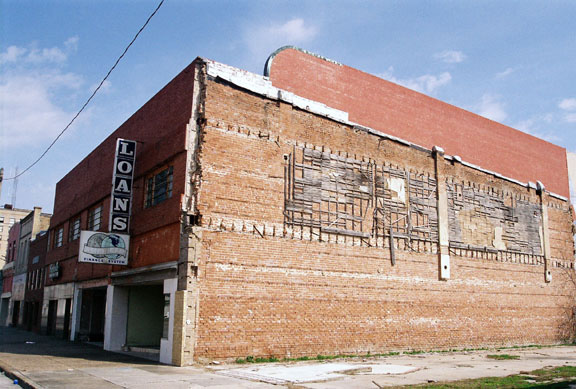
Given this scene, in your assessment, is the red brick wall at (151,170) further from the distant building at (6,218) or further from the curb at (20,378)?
the distant building at (6,218)

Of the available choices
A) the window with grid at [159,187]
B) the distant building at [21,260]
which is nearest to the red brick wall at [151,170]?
the window with grid at [159,187]

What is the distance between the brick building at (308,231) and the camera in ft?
53.7

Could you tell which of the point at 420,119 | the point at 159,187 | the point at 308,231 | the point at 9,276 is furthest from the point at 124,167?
the point at 9,276

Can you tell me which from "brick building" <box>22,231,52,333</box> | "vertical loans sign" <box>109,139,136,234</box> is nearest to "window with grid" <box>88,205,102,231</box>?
"vertical loans sign" <box>109,139,136,234</box>

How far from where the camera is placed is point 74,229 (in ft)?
95.3

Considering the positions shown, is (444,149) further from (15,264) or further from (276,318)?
(15,264)

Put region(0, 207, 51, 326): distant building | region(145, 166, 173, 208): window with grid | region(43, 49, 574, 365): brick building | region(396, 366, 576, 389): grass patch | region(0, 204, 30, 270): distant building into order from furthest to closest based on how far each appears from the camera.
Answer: region(0, 204, 30, 270): distant building
region(0, 207, 51, 326): distant building
region(145, 166, 173, 208): window with grid
region(43, 49, 574, 365): brick building
region(396, 366, 576, 389): grass patch

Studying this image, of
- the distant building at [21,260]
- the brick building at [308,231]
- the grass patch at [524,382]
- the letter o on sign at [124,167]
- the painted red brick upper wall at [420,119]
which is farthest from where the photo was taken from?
Answer: the distant building at [21,260]

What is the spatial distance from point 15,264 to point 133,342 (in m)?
33.2

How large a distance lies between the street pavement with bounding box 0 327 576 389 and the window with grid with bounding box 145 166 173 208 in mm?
5649

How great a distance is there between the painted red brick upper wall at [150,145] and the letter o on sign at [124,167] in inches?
16.9

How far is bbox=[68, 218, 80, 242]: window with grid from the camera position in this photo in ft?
93.0

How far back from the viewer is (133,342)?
21391 mm

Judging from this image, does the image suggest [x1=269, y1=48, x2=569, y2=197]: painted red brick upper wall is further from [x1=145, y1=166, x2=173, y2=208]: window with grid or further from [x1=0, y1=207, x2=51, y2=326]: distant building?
[x1=0, y1=207, x2=51, y2=326]: distant building
